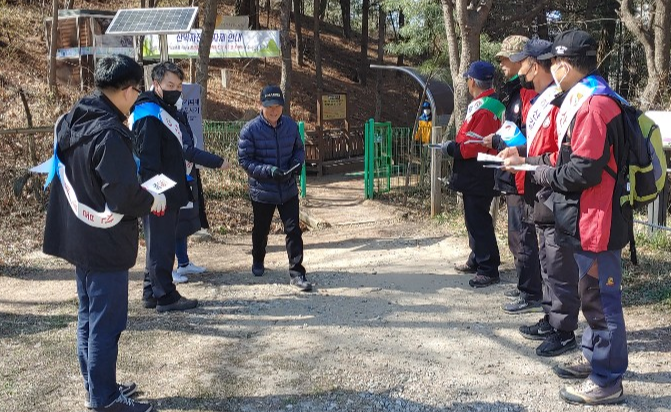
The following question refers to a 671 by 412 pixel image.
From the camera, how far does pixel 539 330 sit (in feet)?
15.4

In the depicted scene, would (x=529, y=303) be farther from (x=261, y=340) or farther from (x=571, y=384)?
(x=261, y=340)

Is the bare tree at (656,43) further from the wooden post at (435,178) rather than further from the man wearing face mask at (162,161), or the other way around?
the man wearing face mask at (162,161)

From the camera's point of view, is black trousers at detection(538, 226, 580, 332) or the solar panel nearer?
black trousers at detection(538, 226, 580, 332)

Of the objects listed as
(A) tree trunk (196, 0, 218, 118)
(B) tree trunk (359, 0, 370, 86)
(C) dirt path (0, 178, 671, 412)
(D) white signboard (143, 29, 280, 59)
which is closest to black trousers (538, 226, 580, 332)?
(C) dirt path (0, 178, 671, 412)

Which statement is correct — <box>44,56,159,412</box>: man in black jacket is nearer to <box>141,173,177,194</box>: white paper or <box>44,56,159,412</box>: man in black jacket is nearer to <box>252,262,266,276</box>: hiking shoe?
<box>141,173,177,194</box>: white paper

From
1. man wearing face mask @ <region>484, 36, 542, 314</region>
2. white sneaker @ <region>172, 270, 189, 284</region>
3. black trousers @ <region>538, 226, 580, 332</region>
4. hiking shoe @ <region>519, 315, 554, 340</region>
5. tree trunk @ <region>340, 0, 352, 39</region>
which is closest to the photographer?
black trousers @ <region>538, 226, 580, 332</region>

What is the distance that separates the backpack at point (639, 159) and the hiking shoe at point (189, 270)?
4.32m

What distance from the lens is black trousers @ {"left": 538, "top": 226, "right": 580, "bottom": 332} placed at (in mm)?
4180

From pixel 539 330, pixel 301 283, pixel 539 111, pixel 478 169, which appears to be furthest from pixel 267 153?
pixel 539 330

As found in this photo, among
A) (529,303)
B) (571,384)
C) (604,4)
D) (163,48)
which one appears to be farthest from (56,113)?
(604,4)

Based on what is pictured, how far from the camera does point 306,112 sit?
23.8 m

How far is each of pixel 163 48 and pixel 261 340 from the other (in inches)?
218

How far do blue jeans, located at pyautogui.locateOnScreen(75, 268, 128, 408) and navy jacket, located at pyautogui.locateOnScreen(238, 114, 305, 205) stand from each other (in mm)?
2511

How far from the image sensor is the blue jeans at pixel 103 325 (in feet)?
11.5
